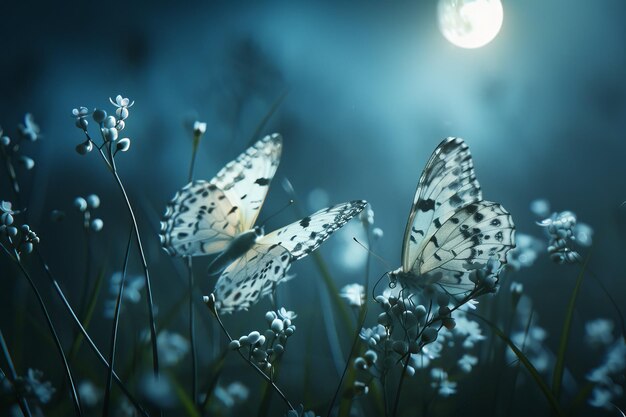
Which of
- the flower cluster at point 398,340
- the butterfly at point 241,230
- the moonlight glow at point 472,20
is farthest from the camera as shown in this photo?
the moonlight glow at point 472,20

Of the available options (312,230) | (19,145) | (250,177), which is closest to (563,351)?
(312,230)

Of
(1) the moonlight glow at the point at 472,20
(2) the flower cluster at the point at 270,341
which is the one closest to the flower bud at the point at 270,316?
(2) the flower cluster at the point at 270,341

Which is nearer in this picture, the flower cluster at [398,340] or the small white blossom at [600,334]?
the flower cluster at [398,340]

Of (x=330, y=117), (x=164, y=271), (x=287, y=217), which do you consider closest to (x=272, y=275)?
(x=287, y=217)

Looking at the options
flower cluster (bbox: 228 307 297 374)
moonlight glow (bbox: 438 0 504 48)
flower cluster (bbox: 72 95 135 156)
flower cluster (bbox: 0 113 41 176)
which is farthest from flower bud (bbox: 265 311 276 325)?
moonlight glow (bbox: 438 0 504 48)

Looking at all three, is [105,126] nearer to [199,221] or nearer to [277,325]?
[199,221]

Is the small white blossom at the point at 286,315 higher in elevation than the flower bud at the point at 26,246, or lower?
higher

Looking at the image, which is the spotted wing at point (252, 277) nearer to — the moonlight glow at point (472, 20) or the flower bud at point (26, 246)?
the flower bud at point (26, 246)

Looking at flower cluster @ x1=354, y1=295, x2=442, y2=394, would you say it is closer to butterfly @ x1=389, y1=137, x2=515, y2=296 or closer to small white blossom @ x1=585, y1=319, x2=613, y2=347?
butterfly @ x1=389, y1=137, x2=515, y2=296
